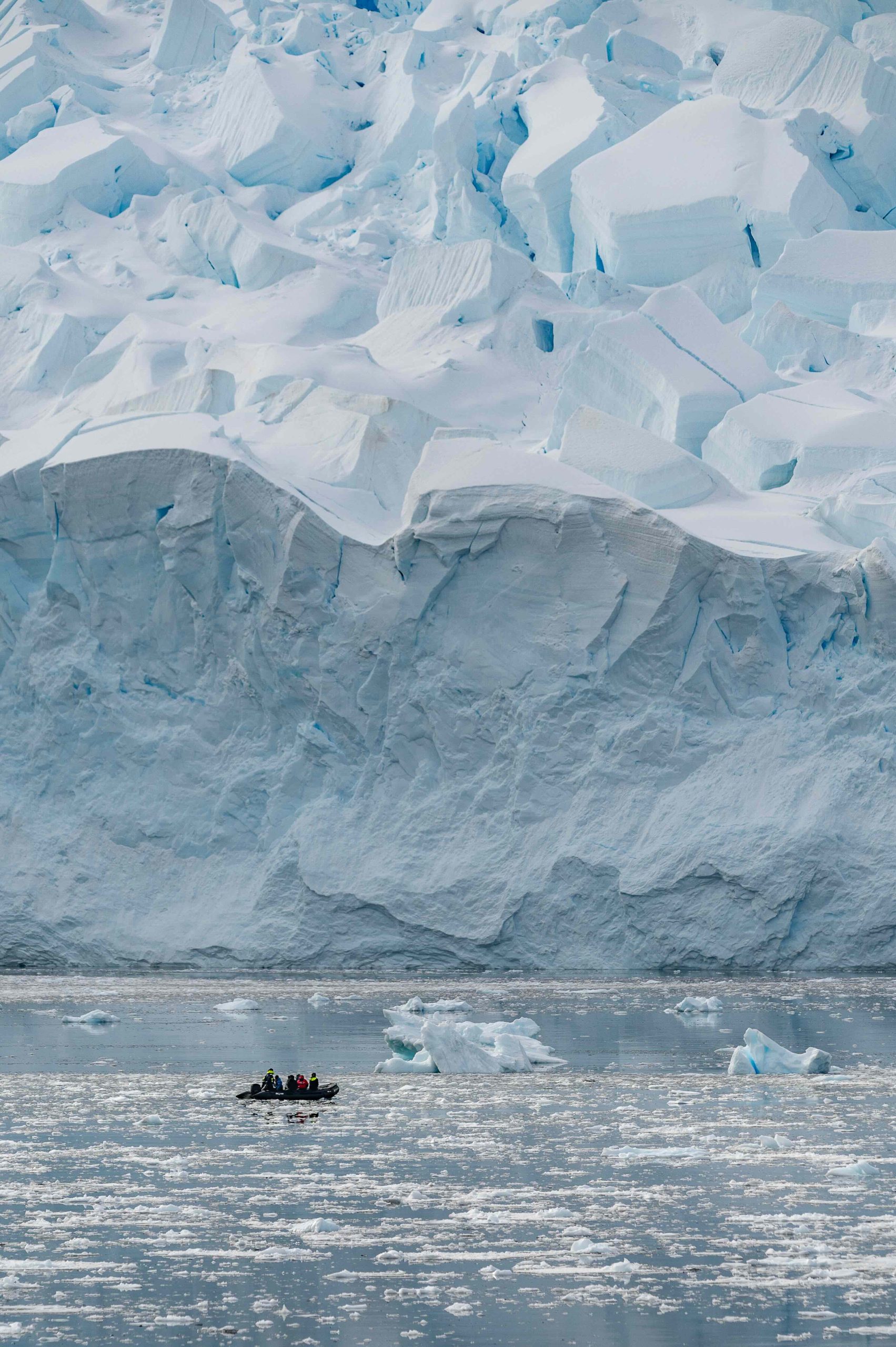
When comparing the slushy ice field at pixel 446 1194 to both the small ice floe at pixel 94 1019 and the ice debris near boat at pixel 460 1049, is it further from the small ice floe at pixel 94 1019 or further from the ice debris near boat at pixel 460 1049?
the small ice floe at pixel 94 1019

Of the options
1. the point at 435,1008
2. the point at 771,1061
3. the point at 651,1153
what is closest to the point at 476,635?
the point at 435,1008

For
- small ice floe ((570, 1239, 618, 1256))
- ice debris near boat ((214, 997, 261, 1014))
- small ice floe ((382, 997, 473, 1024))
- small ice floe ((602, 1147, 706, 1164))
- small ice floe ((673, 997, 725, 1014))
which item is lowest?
ice debris near boat ((214, 997, 261, 1014))

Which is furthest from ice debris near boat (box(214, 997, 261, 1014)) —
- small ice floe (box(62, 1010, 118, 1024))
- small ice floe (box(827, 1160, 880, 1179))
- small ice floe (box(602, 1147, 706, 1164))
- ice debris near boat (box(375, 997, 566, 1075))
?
small ice floe (box(827, 1160, 880, 1179))

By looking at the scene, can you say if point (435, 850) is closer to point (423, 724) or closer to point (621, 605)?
point (423, 724)

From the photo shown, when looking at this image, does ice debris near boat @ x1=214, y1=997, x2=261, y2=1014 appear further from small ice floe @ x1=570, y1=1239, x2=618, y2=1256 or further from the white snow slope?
small ice floe @ x1=570, y1=1239, x2=618, y2=1256

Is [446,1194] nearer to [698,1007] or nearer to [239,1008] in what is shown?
[698,1007]

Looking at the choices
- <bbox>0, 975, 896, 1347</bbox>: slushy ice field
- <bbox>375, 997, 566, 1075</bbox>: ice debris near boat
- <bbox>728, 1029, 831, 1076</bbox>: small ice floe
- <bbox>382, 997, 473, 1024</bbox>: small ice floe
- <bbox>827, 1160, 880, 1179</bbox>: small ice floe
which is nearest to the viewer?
<bbox>0, 975, 896, 1347</bbox>: slushy ice field

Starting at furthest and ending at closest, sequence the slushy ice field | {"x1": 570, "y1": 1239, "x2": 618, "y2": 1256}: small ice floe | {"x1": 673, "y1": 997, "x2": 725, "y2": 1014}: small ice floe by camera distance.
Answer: {"x1": 673, "y1": 997, "x2": 725, "y2": 1014}: small ice floe → {"x1": 570, "y1": 1239, "x2": 618, "y2": 1256}: small ice floe → the slushy ice field
